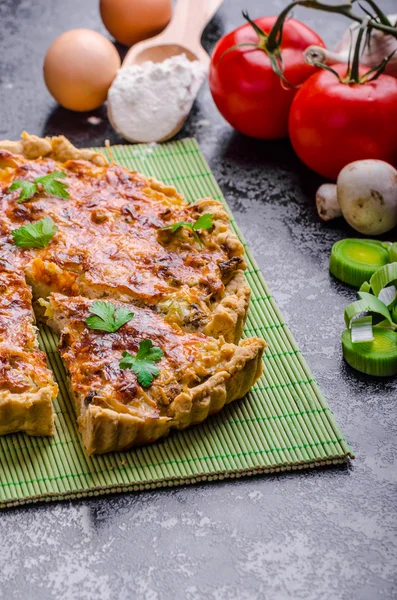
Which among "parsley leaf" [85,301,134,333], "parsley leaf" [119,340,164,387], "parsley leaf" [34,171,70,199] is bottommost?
"parsley leaf" [119,340,164,387]

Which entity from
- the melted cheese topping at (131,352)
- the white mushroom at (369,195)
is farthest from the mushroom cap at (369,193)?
the melted cheese topping at (131,352)

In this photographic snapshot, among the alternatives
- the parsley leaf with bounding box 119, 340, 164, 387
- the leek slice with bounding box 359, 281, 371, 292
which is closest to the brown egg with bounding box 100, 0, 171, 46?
the leek slice with bounding box 359, 281, 371, 292

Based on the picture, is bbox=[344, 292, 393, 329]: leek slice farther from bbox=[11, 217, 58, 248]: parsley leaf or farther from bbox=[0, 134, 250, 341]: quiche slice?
bbox=[11, 217, 58, 248]: parsley leaf

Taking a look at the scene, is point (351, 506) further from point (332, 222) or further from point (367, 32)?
point (367, 32)

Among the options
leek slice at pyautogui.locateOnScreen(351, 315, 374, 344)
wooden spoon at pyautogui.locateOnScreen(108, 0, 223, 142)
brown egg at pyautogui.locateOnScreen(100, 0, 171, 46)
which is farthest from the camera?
brown egg at pyautogui.locateOnScreen(100, 0, 171, 46)

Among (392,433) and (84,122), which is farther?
(84,122)

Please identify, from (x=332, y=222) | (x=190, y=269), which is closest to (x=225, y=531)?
(x=190, y=269)

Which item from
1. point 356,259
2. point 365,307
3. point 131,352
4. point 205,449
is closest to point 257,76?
point 356,259
